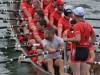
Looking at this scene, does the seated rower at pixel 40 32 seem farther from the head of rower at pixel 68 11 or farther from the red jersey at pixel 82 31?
the red jersey at pixel 82 31

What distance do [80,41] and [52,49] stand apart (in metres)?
1.19

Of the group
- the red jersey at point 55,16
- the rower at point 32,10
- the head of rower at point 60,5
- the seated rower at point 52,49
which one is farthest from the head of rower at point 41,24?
the rower at point 32,10

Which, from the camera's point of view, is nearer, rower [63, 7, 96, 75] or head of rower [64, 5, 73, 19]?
rower [63, 7, 96, 75]

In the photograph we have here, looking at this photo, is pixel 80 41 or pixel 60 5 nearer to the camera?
pixel 80 41

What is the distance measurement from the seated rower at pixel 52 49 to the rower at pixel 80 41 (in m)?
0.94

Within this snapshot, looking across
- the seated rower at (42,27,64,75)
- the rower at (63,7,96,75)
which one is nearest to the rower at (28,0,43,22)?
the seated rower at (42,27,64,75)

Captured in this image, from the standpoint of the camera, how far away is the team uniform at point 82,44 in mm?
5977

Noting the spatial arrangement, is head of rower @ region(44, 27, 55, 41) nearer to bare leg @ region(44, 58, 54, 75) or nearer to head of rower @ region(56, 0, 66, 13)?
bare leg @ region(44, 58, 54, 75)

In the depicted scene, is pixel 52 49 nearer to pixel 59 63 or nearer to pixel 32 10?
pixel 59 63

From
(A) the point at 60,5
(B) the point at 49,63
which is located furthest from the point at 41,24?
(A) the point at 60,5

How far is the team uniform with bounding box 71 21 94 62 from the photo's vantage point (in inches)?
235

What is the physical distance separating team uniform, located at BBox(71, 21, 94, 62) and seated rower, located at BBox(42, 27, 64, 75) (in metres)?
0.98

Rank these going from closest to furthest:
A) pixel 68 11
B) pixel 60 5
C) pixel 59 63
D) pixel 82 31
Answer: pixel 82 31
pixel 59 63
pixel 68 11
pixel 60 5

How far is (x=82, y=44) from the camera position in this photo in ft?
19.9
